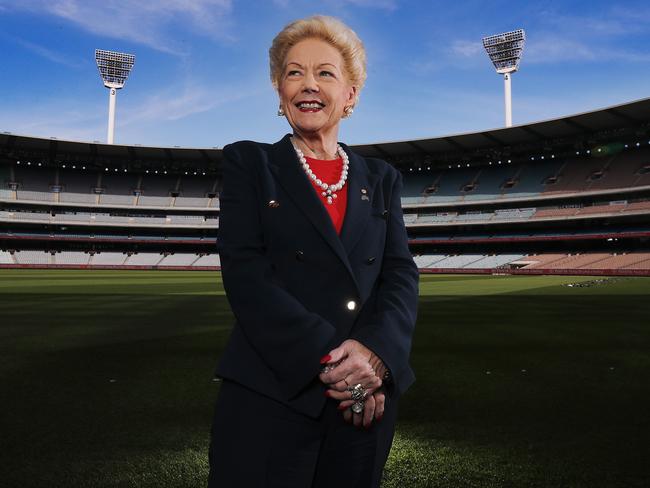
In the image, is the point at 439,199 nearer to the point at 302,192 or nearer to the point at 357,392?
the point at 302,192

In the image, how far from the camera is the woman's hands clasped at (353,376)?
4.58 ft

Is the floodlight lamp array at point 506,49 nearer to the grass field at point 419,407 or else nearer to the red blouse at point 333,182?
the grass field at point 419,407

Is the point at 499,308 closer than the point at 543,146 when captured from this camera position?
Yes

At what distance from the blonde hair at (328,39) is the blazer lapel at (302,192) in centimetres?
37

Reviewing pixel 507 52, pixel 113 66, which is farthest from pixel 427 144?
pixel 113 66

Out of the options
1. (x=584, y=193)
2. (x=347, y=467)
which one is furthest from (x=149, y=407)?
(x=584, y=193)

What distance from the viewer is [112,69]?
58.0 metres

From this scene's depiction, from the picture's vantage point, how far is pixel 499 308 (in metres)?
12.1

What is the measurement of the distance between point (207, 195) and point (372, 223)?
61137 millimetres

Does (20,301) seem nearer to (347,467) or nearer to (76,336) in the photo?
(76,336)

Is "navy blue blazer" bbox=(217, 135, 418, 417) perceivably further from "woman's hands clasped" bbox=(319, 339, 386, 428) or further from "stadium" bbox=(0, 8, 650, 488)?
"stadium" bbox=(0, 8, 650, 488)

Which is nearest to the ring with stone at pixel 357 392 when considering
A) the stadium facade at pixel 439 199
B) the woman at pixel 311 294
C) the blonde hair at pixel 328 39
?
the woman at pixel 311 294

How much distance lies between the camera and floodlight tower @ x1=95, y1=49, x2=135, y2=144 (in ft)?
189

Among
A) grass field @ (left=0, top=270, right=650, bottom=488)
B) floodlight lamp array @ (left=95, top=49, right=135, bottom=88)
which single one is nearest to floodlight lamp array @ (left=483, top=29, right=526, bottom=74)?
floodlight lamp array @ (left=95, top=49, right=135, bottom=88)
